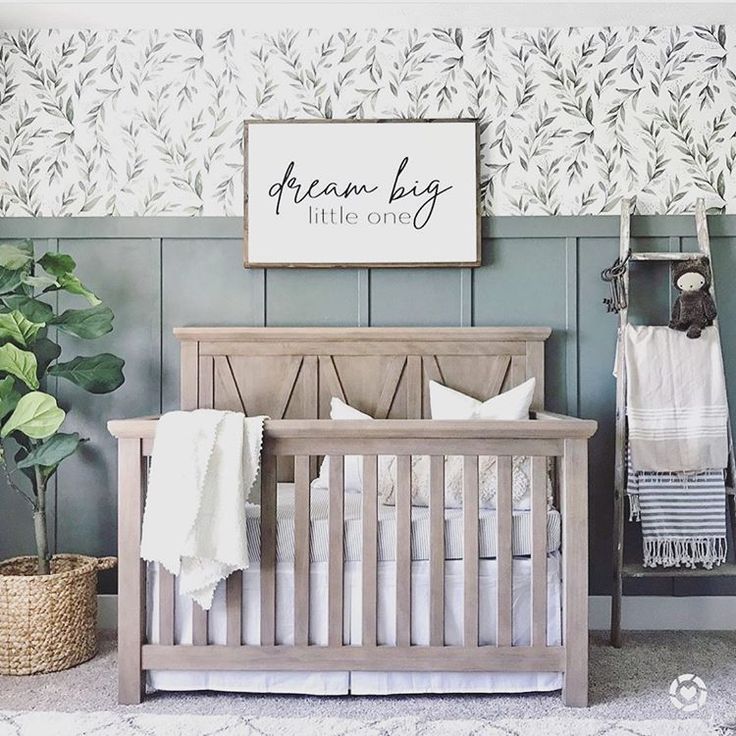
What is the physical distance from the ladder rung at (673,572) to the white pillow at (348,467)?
96 cm

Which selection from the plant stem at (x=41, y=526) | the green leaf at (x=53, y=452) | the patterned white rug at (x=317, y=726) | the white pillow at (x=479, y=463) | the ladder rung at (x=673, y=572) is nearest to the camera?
the patterned white rug at (x=317, y=726)

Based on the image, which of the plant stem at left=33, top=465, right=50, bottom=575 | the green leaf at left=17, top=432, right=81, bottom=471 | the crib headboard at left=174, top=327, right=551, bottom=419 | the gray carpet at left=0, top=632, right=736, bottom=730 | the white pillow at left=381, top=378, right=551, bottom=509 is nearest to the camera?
the gray carpet at left=0, top=632, right=736, bottom=730

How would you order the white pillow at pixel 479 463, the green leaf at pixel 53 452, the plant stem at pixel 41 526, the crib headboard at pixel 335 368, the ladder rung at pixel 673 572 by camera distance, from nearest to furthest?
1. the white pillow at pixel 479 463
2. the green leaf at pixel 53 452
3. the plant stem at pixel 41 526
4. the ladder rung at pixel 673 572
5. the crib headboard at pixel 335 368

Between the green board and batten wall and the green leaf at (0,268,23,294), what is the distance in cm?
46

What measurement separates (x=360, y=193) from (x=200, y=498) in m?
1.38

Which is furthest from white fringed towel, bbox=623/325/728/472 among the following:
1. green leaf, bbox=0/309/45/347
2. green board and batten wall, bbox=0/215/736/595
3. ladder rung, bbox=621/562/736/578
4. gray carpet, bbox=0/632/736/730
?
green leaf, bbox=0/309/45/347

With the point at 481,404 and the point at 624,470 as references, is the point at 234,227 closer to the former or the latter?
the point at 481,404

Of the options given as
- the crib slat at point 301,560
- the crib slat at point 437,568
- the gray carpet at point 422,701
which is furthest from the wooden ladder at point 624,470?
the crib slat at point 301,560

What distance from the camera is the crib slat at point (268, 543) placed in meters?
2.26

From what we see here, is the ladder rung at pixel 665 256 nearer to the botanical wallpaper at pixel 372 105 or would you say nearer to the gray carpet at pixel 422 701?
the botanical wallpaper at pixel 372 105

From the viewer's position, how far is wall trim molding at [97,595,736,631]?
306cm

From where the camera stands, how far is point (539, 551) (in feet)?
7.39

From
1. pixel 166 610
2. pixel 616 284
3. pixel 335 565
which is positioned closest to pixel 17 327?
pixel 166 610

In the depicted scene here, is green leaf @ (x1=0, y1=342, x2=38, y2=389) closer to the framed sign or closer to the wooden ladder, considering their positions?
the framed sign
